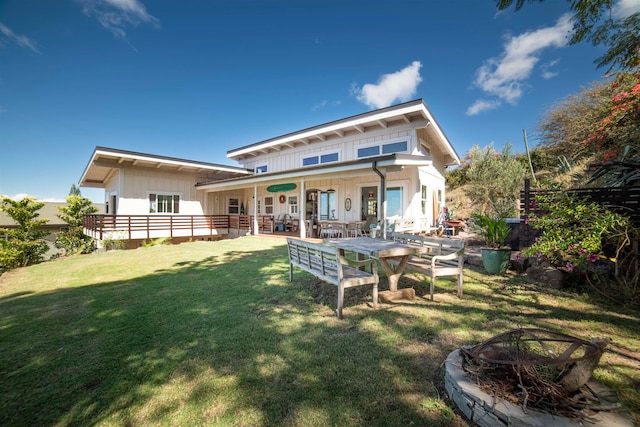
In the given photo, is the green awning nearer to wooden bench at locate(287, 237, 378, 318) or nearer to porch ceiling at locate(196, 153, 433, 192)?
porch ceiling at locate(196, 153, 433, 192)

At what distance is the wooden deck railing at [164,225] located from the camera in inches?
472

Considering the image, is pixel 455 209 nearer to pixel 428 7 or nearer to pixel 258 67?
pixel 428 7

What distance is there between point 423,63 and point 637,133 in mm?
9627

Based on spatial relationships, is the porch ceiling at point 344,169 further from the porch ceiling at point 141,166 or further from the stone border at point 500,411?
the stone border at point 500,411

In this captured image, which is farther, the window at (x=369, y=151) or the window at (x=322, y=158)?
the window at (x=322, y=158)

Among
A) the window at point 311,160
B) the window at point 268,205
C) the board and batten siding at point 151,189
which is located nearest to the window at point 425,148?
the window at point 311,160

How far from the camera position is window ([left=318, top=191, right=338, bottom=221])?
1323cm

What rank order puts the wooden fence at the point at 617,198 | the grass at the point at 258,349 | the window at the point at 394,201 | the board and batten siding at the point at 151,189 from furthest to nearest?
the board and batten siding at the point at 151,189 → the window at the point at 394,201 → the wooden fence at the point at 617,198 → the grass at the point at 258,349

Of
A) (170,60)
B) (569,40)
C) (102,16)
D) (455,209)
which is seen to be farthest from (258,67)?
(455,209)

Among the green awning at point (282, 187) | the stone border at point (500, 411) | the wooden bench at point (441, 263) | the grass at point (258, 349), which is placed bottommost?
the grass at point (258, 349)

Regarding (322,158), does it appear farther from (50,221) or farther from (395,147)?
(50,221)

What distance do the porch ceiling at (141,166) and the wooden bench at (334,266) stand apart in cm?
1193

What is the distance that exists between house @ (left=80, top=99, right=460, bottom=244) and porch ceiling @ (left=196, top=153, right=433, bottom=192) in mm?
36

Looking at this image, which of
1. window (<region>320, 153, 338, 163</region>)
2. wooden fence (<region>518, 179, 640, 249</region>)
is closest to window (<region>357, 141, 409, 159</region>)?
window (<region>320, 153, 338, 163</region>)
